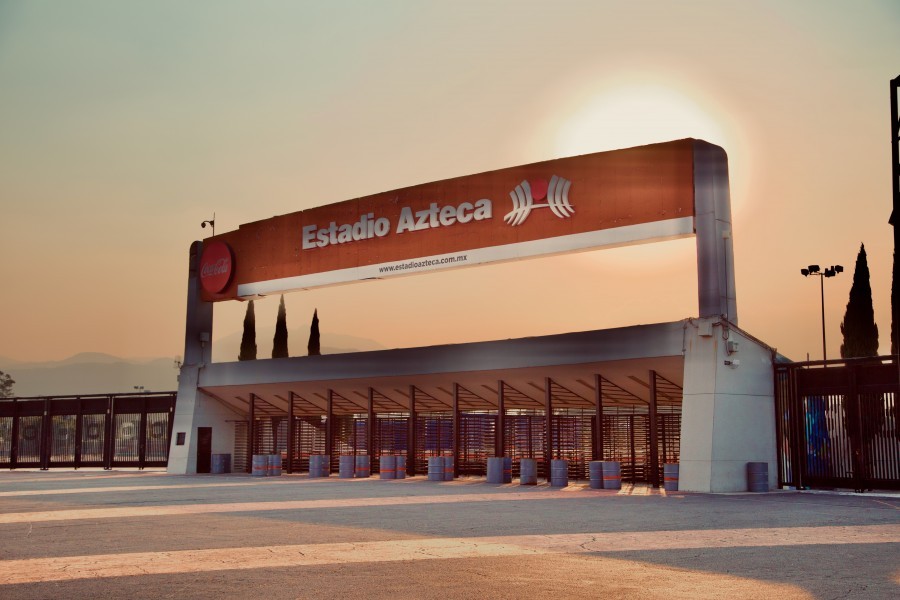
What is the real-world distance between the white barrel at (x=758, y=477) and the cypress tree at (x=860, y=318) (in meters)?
36.5

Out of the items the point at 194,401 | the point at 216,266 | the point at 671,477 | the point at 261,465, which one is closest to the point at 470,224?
the point at 671,477

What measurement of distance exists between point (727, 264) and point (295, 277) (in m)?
18.2

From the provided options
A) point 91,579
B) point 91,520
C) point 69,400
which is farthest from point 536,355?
point 69,400

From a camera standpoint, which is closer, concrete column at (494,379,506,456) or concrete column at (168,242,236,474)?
concrete column at (494,379,506,456)

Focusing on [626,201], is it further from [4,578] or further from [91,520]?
[4,578]

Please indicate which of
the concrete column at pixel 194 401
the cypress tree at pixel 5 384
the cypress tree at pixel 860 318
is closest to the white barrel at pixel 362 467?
the concrete column at pixel 194 401

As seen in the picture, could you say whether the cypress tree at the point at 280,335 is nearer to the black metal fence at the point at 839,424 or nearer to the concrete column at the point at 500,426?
the concrete column at the point at 500,426

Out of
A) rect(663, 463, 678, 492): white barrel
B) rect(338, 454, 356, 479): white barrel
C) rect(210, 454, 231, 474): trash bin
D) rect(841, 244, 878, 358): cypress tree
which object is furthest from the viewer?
rect(841, 244, 878, 358): cypress tree

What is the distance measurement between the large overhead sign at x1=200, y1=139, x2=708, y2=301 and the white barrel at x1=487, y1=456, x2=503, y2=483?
6.67 metres

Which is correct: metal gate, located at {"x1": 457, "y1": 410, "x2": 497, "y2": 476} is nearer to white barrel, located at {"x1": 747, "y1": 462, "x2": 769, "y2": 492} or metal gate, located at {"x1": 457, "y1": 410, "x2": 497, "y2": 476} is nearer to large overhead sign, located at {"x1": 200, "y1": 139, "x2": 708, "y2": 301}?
large overhead sign, located at {"x1": 200, "y1": 139, "x2": 708, "y2": 301}

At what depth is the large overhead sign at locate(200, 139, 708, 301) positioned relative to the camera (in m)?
28.5

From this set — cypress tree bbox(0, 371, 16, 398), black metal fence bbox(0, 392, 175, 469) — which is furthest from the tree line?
cypress tree bbox(0, 371, 16, 398)

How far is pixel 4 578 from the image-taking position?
10359 millimetres

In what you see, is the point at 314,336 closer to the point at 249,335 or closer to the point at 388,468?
the point at 249,335
